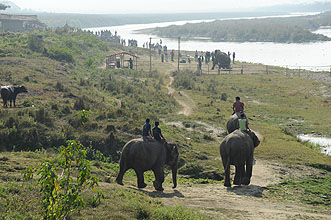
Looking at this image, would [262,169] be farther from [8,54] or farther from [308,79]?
[308,79]

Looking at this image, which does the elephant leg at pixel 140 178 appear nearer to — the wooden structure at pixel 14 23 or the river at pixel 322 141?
the river at pixel 322 141

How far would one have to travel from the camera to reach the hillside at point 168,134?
1380 centimetres

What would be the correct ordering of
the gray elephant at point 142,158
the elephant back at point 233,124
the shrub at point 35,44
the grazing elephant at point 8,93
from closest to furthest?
1. the gray elephant at point 142,158
2. the elephant back at point 233,124
3. the grazing elephant at point 8,93
4. the shrub at point 35,44

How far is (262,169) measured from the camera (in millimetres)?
20953

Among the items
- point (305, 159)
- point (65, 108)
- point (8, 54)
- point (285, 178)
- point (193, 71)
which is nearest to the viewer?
point (285, 178)

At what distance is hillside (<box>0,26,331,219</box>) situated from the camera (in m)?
13.8

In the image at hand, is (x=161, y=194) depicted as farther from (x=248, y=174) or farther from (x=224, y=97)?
(x=224, y=97)

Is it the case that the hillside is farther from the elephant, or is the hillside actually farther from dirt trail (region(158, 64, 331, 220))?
the elephant

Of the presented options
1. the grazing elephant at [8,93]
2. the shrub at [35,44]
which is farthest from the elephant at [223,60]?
the grazing elephant at [8,93]

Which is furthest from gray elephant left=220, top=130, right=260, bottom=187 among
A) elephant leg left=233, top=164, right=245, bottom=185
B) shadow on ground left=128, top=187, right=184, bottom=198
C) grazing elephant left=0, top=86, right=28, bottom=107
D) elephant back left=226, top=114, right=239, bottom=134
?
grazing elephant left=0, top=86, right=28, bottom=107

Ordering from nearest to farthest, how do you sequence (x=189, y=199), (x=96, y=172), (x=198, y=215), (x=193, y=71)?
(x=198, y=215)
(x=189, y=199)
(x=96, y=172)
(x=193, y=71)

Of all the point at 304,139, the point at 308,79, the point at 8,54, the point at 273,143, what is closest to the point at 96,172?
the point at 273,143

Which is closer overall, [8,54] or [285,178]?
[285,178]

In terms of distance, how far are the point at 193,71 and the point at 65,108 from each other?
38.8 m
